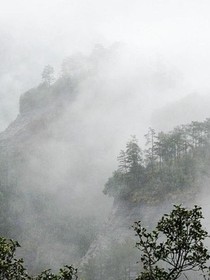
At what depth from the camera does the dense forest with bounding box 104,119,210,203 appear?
→ 8169cm

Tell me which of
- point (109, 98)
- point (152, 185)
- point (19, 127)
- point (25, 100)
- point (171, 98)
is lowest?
point (152, 185)

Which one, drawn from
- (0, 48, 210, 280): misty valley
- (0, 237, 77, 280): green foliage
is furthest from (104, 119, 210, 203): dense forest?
(0, 237, 77, 280): green foliage

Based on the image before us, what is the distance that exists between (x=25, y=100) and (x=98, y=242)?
84.0 meters

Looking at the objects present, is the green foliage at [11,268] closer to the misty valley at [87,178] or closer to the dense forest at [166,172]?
the misty valley at [87,178]

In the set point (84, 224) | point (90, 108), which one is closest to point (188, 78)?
point (90, 108)

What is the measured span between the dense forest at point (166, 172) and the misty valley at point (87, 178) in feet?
0.72

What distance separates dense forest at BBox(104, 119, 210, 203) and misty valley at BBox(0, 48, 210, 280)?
0.22 metres

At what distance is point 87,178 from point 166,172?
4366cm

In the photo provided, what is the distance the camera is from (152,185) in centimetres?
8425

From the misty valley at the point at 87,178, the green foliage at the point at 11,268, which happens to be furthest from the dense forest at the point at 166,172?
the green foliage at the point at 11,268

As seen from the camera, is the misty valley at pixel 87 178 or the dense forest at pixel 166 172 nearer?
the misty valley at pixel 87 178

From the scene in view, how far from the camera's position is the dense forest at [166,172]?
3216 inches

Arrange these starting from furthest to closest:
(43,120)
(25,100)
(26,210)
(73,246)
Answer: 1. (25,100)
2. (43,120)
3. (26,210)
4. (73,246)

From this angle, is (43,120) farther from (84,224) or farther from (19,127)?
(84,224)
